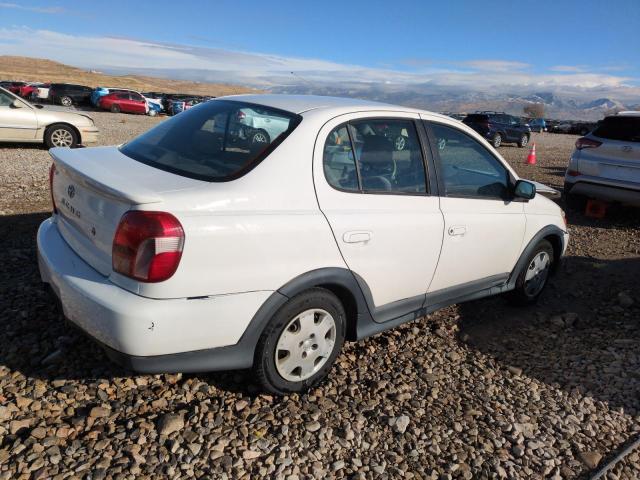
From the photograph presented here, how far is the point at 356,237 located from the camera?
2.97 meters

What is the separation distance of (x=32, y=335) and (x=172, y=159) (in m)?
1.59

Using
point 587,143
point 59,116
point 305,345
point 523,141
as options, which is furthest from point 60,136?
point 523,141

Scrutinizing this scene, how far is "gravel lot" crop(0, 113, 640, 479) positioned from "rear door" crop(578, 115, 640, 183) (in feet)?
12.1

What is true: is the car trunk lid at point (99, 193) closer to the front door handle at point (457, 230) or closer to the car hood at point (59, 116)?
the front door handle at point (457, 230)


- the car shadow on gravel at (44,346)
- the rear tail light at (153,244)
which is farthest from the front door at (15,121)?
the rear tail light at (153,244)

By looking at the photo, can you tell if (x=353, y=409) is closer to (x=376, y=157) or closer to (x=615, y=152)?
(x=376, y=157)

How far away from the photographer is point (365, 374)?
3.46 meters

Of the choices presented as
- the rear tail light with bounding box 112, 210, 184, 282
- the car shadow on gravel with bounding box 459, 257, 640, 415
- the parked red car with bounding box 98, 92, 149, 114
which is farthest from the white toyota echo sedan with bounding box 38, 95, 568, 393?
the parked red car with bounding box 98, 92, 149, 114

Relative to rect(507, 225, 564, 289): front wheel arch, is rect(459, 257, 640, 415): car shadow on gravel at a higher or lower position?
lower

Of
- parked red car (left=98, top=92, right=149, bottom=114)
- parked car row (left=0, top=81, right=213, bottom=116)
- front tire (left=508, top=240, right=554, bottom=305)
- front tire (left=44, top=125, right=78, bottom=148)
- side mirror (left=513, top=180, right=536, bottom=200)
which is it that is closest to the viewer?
side mirror (left=513, top=180, right=536, bottom=200)

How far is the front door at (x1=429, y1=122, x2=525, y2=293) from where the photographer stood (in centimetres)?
360

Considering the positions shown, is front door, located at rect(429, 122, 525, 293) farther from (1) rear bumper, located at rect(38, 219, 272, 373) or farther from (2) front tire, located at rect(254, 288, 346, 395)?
(1) rear bumper, located at rect(38, 219, 272, 373)

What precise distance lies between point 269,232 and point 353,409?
1219 mm

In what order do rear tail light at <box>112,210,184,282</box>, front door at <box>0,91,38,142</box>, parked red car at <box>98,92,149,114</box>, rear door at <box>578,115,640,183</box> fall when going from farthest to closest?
parked red car at <box>98,92,149,114</box> → front door at <box>0,91,38,142</box> → rear door at <box>578,115,640,183</box> → rear tail light at <box>112,210,184,282</box>
